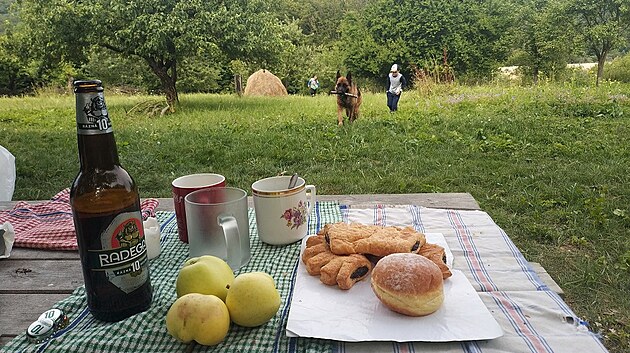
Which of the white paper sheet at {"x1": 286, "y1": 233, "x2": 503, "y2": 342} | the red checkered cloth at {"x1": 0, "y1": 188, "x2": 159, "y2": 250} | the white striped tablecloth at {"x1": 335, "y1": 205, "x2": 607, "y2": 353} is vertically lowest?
the white striped tablecloth at {"x1": 335, "y1": 205, "x2": 607, "y2": 353}

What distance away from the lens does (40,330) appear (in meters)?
0.85

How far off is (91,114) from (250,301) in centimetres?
43

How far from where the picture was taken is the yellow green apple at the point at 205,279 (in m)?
0.84

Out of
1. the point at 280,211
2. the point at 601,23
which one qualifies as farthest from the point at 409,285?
the point at 601,23

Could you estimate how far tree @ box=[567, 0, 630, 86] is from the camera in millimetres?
15859

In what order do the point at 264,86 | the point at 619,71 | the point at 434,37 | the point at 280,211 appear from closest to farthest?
the point at 280,211 → the point at 264,86 → the point at 619,71 → the point at 434,37

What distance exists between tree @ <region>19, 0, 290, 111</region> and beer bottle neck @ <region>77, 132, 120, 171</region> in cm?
853

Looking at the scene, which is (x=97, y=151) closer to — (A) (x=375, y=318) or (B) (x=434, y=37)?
(A) (x=375, y=318)

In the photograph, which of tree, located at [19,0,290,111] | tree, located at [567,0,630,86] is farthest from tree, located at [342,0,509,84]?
tree, located at [19,0,290,111]

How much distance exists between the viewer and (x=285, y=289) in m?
0.99

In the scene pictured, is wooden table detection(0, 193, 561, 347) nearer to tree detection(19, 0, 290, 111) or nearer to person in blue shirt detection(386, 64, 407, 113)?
person in blue shirt detection(386, 64, 407, 113)

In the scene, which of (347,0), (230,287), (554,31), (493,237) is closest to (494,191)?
(493,237)

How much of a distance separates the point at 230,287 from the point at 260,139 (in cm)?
478

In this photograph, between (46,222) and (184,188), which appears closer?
(184,188)
